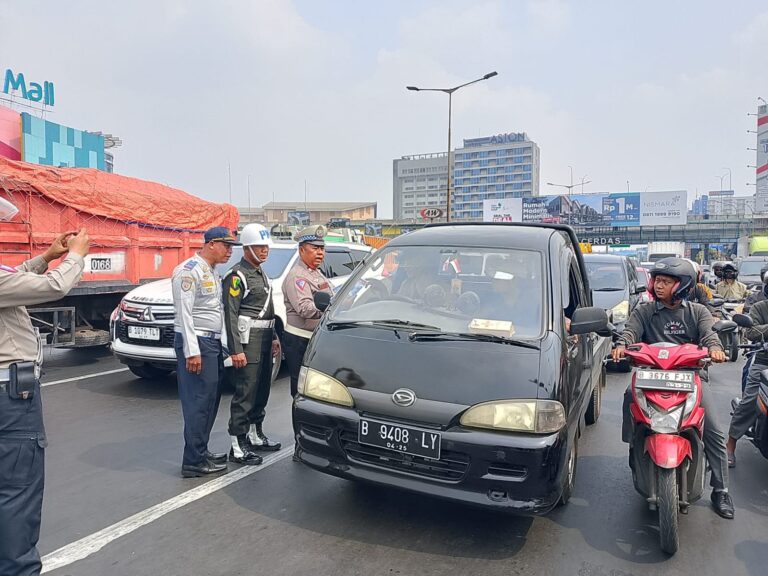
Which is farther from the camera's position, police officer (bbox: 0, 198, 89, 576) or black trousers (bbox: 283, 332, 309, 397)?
black trousers (bbox: 283, 332, 309, 397)

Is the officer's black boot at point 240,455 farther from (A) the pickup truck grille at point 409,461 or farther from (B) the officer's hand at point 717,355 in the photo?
(B) the officer's hand at point 717,355

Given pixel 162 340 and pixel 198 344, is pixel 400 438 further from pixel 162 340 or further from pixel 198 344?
pixel 162 340

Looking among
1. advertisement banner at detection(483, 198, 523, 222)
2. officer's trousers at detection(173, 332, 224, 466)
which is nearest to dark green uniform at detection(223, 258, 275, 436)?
officer's trousers at detection(173, 332, 224, 466)

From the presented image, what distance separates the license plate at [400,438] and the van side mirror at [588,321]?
47.8 inches

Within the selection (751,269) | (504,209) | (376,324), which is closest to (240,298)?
(376,324)

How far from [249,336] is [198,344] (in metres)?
0.47

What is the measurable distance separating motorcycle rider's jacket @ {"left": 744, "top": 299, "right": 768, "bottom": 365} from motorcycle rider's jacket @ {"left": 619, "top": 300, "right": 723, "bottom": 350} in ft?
2.97

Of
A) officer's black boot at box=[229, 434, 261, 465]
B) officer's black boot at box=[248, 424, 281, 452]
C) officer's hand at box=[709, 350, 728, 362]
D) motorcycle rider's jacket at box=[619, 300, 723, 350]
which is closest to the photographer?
officer's hand at box=[709, 350, 728, 362]

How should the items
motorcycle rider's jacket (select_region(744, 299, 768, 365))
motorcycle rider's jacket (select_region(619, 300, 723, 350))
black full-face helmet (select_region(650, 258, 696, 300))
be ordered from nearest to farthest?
black full-face helmet (select_region(650, 258, 696, 300))
motorcycle rider's jacket (select_region(619, 300, 723, 350))
motorcycle rider's jacket (select_region(744, 299, 768, 365))

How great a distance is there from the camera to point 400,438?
10.9ft

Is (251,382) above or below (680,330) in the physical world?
below

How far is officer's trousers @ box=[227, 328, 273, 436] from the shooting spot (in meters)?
4.77

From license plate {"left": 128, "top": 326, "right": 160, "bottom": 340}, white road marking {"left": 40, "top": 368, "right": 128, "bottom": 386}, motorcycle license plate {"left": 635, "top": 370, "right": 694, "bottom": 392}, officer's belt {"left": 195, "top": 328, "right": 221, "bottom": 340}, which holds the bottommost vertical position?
white road marking {"left": 40, "top": 368, "right": 128, "bottom": 386}

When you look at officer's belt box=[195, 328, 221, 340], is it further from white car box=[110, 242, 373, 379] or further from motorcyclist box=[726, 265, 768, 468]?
motorcyclist box=[726, 265, 768, 468]
